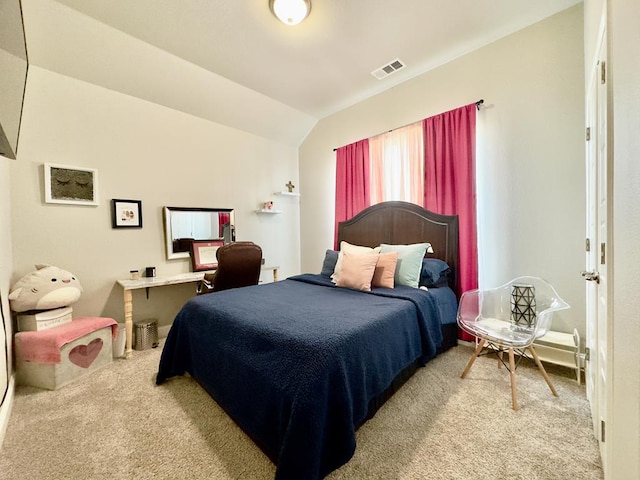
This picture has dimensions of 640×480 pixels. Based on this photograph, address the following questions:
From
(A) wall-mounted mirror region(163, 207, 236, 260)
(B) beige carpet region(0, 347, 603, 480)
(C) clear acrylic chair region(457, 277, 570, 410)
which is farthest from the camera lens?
(A) wall-mounted mirror region(163, 207, 236, 260)

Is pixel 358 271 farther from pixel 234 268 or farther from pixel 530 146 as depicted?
pixel 530 146

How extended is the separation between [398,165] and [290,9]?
1960 mm

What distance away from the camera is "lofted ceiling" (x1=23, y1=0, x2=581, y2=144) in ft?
6.93

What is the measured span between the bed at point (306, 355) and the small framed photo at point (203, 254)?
137 centimetres

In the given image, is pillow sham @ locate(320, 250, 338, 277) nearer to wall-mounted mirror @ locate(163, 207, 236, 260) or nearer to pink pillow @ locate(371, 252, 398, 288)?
pink pillow @ locate(371, 252, 398, 288)

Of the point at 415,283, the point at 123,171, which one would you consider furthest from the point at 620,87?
the point at 123,171

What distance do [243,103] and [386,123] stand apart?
1981mm

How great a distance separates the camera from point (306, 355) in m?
1.21

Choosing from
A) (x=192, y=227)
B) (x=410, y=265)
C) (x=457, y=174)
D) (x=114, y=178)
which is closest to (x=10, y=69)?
(x=114, y=178)

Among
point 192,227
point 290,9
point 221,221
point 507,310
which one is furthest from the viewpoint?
point 221,221

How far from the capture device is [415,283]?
2459 mm

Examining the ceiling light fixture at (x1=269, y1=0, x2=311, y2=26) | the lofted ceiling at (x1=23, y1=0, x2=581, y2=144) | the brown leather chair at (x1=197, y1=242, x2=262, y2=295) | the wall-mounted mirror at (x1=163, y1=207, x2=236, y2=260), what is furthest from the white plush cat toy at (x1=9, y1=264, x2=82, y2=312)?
the ceiling light fixture at (x1=269, y1=0, x2=311, y2=26)

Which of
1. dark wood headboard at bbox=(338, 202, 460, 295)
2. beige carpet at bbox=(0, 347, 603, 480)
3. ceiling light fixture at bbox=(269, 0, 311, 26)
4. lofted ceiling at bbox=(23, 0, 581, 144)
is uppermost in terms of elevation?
lofted ceiling at bbox=(23, 0, 581, 144)

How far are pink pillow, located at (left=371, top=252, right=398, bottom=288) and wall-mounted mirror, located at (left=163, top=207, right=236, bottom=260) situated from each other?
228cm
